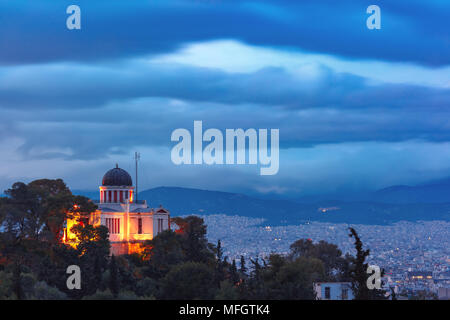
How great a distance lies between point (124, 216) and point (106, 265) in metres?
23.5

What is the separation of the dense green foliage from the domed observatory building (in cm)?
486

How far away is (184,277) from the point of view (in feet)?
→ 288

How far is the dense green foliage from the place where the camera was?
82812 mm

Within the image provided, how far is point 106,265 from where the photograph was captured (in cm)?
10306

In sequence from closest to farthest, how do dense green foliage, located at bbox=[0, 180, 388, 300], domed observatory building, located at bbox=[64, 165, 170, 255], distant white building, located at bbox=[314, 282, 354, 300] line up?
dense green foliage, located at bbox=[0, 180, 388, 300] < distant white building, located at bbox=[314, 282, 354, 300] < domed observatory building, located at bbox=[64, 165, 170, 255]

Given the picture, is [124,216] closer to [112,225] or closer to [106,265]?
[112,225]

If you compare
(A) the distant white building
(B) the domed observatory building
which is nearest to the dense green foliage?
(A) the distant white building

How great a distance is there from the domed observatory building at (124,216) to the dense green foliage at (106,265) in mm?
4864

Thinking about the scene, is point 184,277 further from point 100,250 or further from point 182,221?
point 182,221

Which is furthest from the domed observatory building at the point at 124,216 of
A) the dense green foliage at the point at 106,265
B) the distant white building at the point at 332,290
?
the distant white building at the point at 332,290

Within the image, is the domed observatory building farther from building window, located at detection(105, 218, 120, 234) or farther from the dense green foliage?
the dense green foliage

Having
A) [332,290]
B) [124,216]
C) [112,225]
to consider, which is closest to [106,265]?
[112,225]

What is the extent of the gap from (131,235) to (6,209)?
22.5 metres
